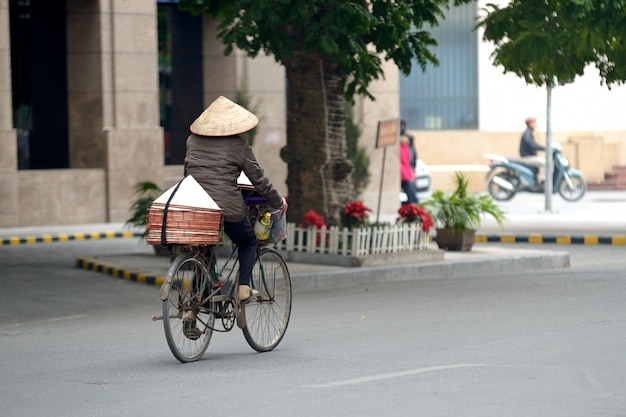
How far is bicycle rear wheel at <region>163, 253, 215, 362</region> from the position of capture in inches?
376

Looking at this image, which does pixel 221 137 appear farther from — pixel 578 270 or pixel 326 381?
pixel 578 270

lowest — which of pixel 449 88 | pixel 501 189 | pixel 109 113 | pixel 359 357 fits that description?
pixel 359 357

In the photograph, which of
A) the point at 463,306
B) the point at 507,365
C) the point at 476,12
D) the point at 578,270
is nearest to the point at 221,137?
the point at 507,365

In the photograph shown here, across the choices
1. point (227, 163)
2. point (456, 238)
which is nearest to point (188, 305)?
point (227, 163)

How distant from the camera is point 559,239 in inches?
850

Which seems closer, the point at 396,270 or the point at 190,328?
the point at 190,328

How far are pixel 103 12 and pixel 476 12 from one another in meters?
20.3

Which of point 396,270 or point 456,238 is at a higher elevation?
point 456,238

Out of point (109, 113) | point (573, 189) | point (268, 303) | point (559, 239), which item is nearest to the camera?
point (268, 303)

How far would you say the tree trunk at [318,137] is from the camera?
58.9ft

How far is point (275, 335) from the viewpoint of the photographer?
10.5m

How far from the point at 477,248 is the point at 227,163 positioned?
10.2 m

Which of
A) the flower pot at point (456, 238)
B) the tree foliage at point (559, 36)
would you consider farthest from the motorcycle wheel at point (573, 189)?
the flower pot at point (456, 238)

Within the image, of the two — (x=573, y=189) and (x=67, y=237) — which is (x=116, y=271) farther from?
(x=573, y=189)
